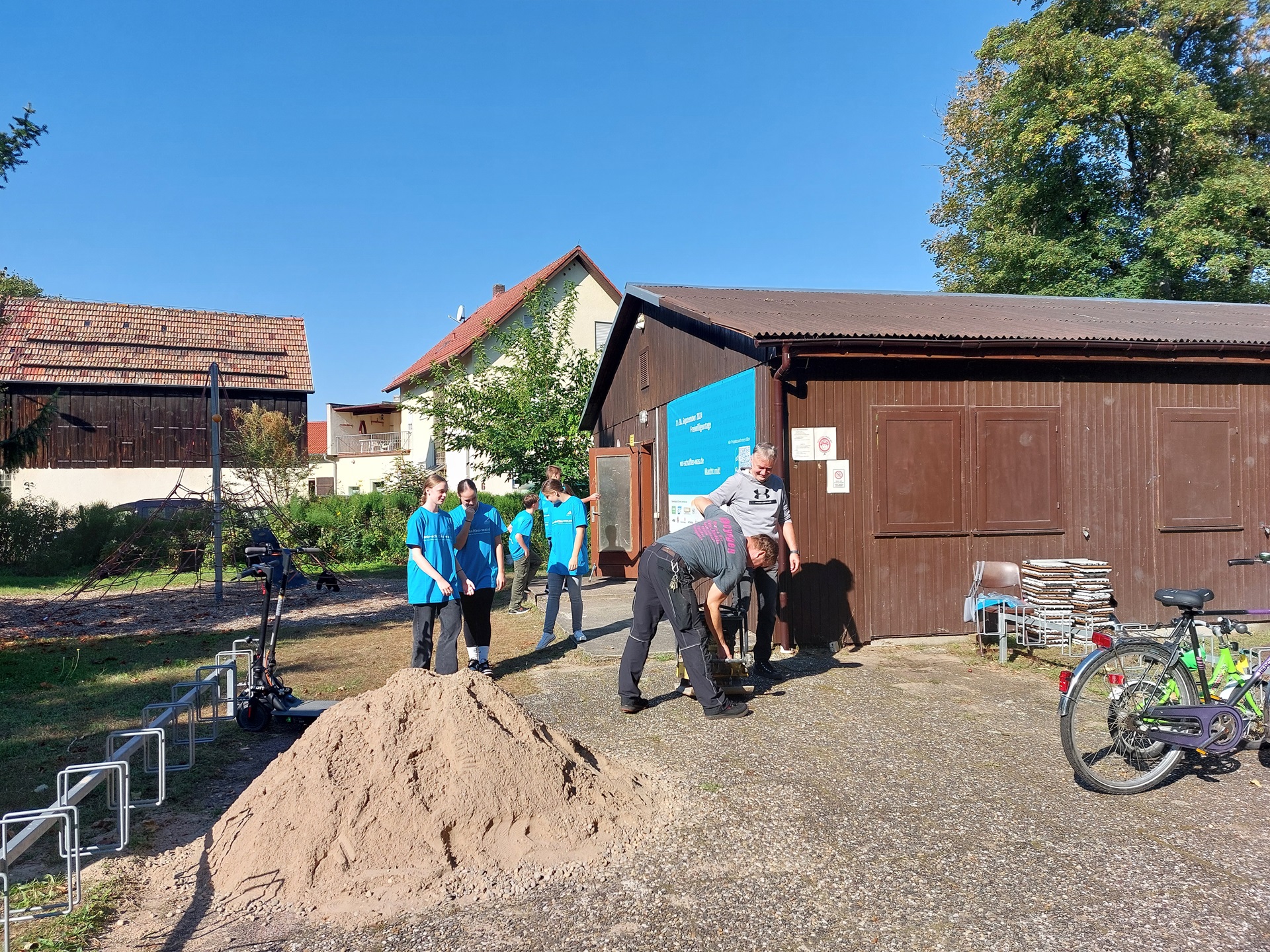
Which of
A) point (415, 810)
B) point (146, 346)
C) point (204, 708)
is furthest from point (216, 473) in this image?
point (146, 346)

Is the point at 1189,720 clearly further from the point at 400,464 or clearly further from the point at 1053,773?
the point at 400,464

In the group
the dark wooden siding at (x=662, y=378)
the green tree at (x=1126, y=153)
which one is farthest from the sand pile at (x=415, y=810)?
the green tree at (x=1126, y=153)

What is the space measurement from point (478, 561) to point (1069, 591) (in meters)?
5.71

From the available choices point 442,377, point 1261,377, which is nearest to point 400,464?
point 442,377

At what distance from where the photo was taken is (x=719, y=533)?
6734 millimetres

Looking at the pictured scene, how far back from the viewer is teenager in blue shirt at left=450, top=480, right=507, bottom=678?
789 cm

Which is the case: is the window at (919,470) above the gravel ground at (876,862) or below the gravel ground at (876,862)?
above

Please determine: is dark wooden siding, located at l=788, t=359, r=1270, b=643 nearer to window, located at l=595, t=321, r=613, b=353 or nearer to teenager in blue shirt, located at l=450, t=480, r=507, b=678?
teenager in blue shirt, located at l=450, t=480, r=507, b=678

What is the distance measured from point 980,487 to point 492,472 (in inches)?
496

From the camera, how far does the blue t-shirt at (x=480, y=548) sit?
7910mm

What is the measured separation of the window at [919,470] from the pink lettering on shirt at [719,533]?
306 centimetres

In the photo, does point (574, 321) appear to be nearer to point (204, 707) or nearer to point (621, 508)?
point (621, 508)

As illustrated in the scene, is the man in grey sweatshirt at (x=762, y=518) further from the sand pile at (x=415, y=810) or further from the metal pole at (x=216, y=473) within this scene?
the metal pole at (x=216, y=473)

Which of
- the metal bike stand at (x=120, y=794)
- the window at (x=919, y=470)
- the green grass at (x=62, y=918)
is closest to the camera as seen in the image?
the green grass at (x=62, y=918)
